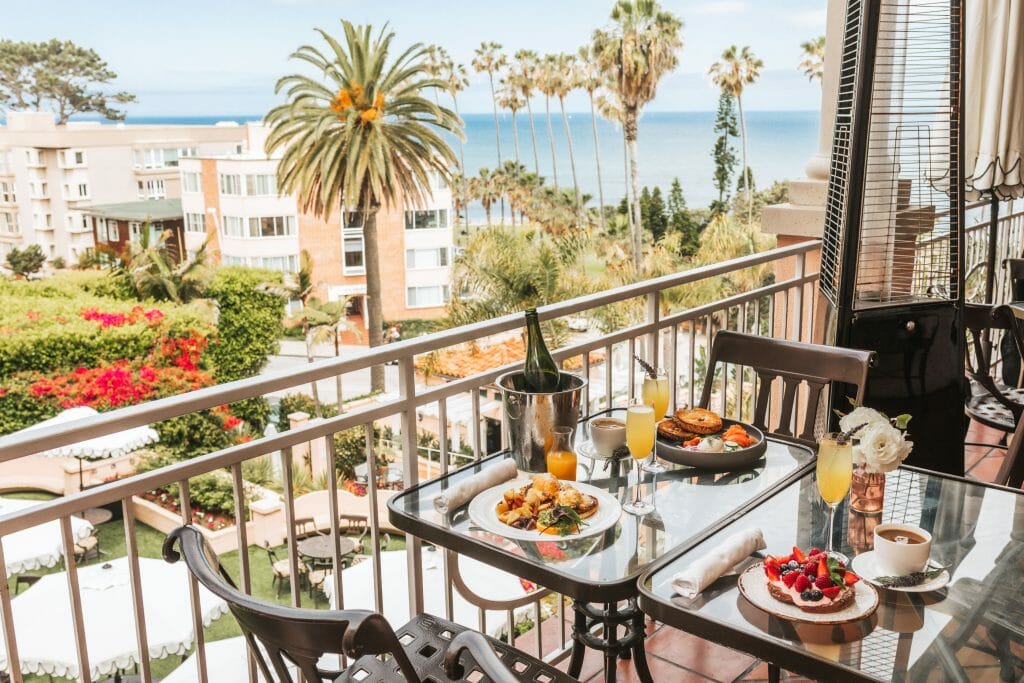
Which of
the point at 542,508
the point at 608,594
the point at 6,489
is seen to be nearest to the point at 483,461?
the point at 542,508

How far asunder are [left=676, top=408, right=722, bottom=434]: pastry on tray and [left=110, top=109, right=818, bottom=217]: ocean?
6437 cm

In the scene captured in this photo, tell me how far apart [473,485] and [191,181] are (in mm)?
39132

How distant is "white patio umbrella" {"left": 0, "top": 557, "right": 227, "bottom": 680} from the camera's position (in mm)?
8198

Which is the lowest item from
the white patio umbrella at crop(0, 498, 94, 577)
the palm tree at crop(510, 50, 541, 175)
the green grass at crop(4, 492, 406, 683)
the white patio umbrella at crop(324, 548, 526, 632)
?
the green grass at crop(4, 492, 406, 683)

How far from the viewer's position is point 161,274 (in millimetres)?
26812

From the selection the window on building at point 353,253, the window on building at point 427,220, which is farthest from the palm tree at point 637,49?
the window on building at point 353,253

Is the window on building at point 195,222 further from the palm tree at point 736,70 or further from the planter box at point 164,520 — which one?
the palm tree at point 736,70

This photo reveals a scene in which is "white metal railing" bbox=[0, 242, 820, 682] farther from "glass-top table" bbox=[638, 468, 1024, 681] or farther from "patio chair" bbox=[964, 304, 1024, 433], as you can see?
"patio chair" bbox=[964, 304, 1024, 433]

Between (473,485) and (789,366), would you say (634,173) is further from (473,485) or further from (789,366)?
(473,485)

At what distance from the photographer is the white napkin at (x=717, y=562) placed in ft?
4.55

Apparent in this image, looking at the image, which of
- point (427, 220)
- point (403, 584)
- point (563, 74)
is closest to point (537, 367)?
point (403, 584)

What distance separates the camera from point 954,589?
1413mm

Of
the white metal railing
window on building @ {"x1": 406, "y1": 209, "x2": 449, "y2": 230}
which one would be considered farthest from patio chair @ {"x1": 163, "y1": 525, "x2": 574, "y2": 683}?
window on building @ {"x1": 406, "y1": 209, "x2": 449, "y2": 230}

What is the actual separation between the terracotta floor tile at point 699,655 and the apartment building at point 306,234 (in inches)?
1334
